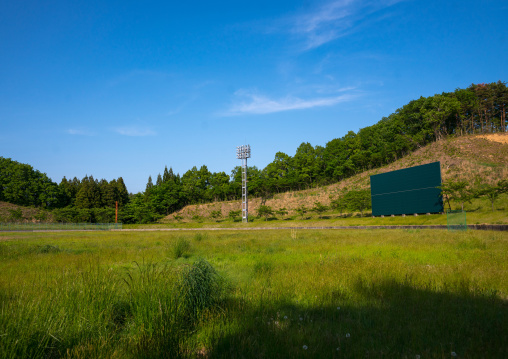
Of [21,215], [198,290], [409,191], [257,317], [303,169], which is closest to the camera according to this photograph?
[257,317]

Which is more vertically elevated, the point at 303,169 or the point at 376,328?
the point at 303,169

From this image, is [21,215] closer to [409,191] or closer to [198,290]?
[409,191]

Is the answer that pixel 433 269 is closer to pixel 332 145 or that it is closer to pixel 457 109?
pixel 457 109

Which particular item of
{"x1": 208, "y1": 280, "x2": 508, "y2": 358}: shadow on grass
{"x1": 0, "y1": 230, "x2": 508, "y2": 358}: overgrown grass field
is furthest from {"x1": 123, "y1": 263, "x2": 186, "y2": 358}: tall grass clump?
{"x1": 208, "y1": 280, "x2": 508, "y2": 358}: shadow on grass

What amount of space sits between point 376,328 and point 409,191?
4365cm

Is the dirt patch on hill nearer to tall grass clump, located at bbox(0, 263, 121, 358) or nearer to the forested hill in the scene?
the forested hill

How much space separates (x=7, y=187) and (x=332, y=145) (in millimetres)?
101672

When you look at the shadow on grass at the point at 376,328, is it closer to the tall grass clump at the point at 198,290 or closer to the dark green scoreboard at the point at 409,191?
the tall grass clump at the point at 198,290

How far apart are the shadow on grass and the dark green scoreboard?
38643 mm

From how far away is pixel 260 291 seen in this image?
24.1ft

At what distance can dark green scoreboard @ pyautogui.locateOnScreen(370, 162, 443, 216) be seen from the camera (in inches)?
1587

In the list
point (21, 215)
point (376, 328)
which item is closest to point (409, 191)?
point (376, 328)

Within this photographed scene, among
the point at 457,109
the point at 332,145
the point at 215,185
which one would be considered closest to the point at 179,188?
the point at 215,185

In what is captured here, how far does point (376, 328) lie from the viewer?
495 cm
